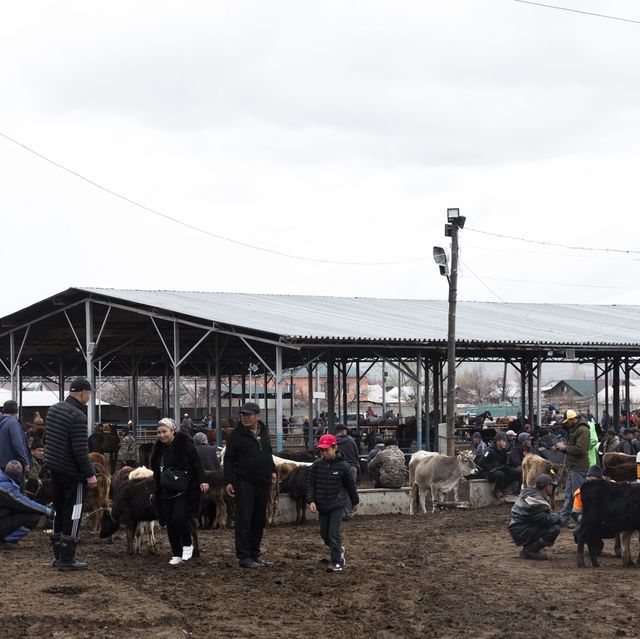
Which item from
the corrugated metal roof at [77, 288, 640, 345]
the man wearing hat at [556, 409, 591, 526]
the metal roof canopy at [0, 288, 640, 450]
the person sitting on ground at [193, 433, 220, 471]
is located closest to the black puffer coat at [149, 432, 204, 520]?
the person sitting on ground at [193, 433, 220, 471]

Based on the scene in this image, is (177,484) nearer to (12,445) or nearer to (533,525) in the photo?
(12,445)

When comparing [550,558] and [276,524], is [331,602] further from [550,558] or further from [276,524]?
[276,524]

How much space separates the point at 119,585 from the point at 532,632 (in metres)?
3.83

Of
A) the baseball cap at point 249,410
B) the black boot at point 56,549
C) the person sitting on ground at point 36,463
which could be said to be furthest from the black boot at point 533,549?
the person sitting on ground at point 36,463

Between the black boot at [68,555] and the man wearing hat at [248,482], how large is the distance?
1593 mm

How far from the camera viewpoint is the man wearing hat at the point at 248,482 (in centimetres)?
1109

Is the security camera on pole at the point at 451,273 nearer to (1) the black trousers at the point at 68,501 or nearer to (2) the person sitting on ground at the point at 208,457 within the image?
(2) the person sitting on ground at the point at 208,457

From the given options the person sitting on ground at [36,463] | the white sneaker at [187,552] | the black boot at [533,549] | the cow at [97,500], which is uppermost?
the person sitting on ground at [36,463]

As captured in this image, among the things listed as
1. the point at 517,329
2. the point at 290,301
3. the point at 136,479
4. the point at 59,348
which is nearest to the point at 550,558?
the point at 136,479

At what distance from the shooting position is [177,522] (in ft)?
36.6

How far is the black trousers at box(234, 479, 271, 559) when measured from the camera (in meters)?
11.1

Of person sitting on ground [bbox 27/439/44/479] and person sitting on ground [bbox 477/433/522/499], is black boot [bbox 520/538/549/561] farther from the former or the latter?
person sitting on ground [bbox 477/433/522/499]

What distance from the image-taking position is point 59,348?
41.5 metres

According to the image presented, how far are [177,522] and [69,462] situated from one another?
1358mm
